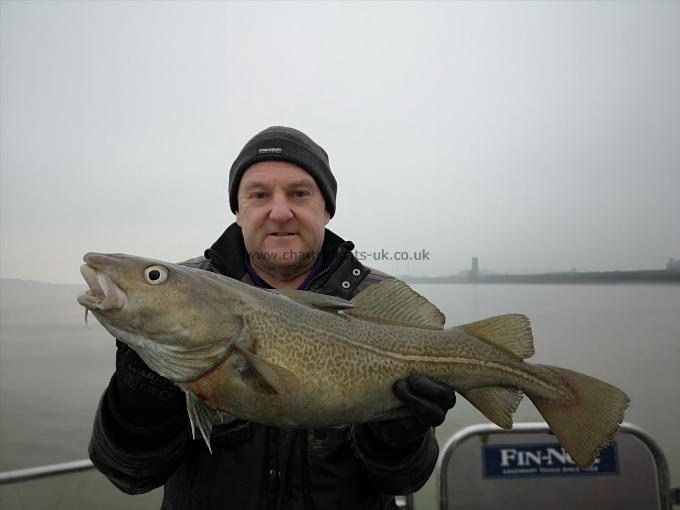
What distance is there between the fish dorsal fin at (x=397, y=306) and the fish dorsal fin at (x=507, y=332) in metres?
0.17

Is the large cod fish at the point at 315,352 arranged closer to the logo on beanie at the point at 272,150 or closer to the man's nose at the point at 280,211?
the man's nose at the point at 280,211

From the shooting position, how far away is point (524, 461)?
12.0 feet

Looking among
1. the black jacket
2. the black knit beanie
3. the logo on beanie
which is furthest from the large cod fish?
the logo on beanie

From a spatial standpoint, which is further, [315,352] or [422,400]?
[422,400]

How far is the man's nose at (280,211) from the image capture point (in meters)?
2.39

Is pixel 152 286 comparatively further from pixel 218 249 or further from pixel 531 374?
pixel 531 374

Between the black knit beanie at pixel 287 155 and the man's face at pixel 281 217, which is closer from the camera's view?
the man's face at pixel 281 217

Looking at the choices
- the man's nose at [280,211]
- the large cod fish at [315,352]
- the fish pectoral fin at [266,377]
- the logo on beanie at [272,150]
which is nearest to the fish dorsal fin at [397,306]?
the large cod fish at [315,352]

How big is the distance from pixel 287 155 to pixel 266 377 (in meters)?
1.56

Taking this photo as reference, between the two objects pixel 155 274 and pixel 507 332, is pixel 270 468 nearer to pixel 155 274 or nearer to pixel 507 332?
pixel 155 274

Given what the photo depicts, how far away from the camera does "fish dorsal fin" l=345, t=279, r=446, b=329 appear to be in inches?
80.2

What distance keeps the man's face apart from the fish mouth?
1052mm

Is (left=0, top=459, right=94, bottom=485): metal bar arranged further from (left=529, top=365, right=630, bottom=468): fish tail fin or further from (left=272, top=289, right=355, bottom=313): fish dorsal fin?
(left=529, top=365, right=630, bottom=468): fish tail fin

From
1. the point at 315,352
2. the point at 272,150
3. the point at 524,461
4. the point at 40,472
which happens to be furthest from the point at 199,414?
the point at 524,461
